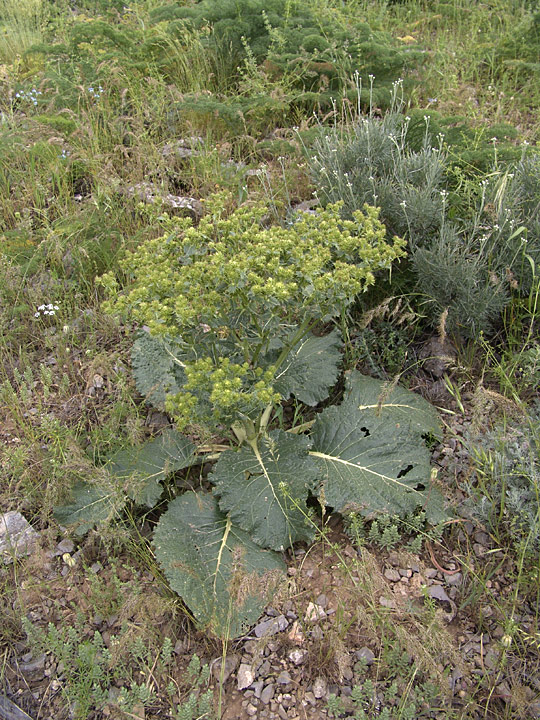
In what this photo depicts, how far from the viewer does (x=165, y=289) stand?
8.00 ft

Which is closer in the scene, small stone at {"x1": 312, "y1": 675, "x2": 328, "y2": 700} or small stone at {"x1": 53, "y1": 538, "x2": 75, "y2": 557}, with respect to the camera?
small stone at {"x1": 312, "y1": 675, "x2": 328, "y2": 700}

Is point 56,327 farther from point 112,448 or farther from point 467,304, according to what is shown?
point 467,304

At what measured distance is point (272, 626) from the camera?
239 centimetres

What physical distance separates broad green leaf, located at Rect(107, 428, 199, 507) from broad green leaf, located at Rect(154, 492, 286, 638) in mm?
138

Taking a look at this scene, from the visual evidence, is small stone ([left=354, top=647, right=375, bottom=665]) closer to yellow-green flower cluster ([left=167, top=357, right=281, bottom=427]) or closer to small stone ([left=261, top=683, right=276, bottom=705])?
small stone ([left=261, top=683, right=276, bottom=705])

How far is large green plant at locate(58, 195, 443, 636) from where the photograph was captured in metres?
2.35

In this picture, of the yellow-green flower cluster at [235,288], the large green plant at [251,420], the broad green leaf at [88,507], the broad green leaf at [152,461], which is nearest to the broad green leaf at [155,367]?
the large green plant at [251,420]

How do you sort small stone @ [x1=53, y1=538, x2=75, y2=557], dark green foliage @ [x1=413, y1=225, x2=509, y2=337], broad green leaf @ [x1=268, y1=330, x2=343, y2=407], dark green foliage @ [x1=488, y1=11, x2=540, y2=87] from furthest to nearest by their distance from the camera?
dark green foliage @ [x1=488, y1=11, x2=540, y2=87] → dark green foliage @ [x1=413, y1=225, x2=509, y2=337] → broad green leaf @ [x1=268, y1=330, x2=343, y2=407] → small stone @ [x1=53, y1=538, x2=75, y2=557]

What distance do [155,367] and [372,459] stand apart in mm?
1216

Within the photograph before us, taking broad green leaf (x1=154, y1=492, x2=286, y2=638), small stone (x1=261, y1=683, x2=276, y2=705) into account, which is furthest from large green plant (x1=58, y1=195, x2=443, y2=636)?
small stone (x1=261, y1=683, x2=276, y2=705)

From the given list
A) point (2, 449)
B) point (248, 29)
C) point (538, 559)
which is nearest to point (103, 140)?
point (248, 29)

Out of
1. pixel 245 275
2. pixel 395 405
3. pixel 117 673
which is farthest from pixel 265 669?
pixel 245 275

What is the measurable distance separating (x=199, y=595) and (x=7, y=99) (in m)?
5.20

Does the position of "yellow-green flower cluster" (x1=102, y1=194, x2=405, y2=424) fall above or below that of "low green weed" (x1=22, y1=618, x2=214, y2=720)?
above
